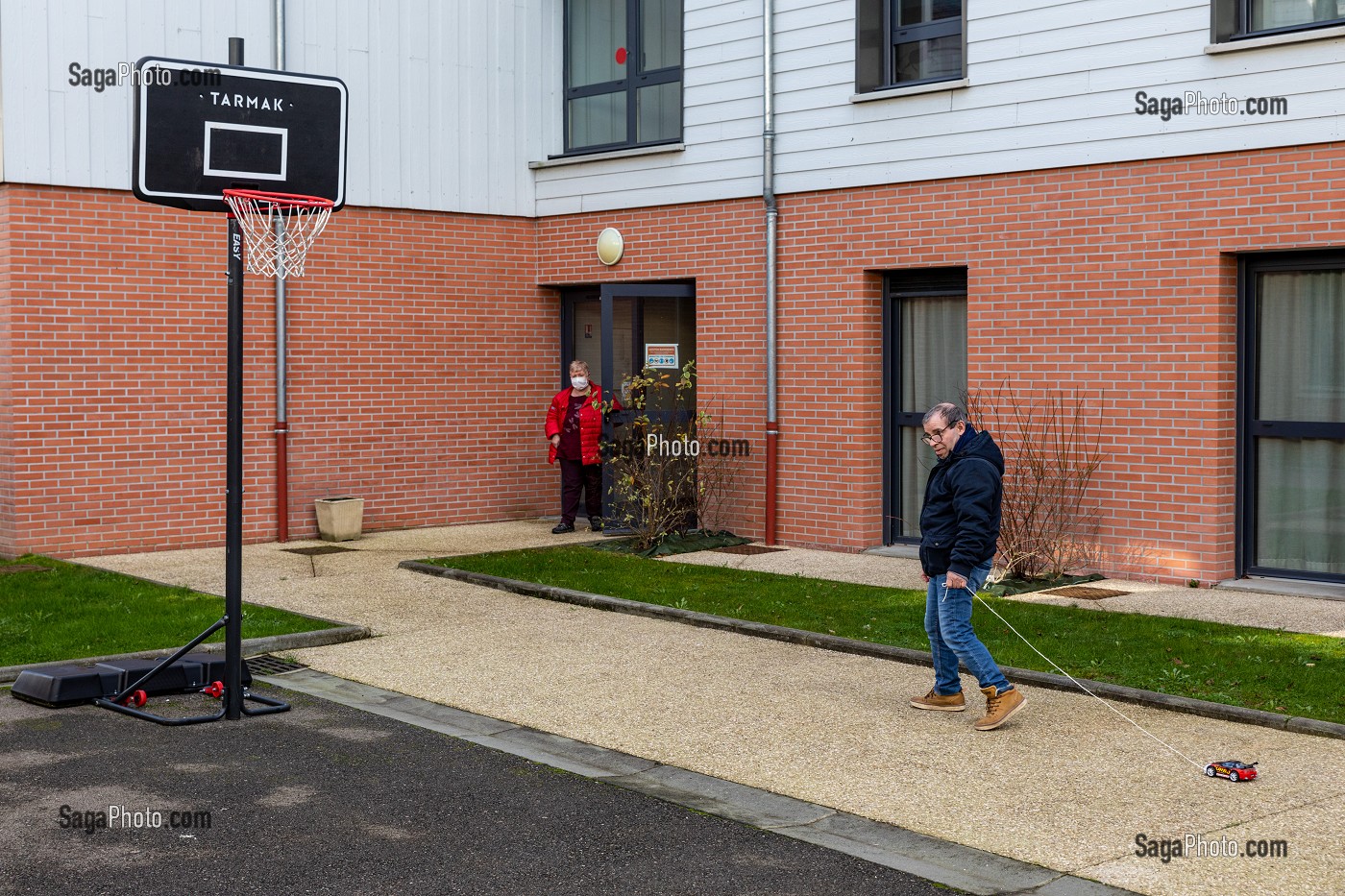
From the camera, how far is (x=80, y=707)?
26.8 ft

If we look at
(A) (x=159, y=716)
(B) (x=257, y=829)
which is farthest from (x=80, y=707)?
(B) (x=257, y=829)

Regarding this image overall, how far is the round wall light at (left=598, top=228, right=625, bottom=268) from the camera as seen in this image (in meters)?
15.7

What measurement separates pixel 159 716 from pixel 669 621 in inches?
148

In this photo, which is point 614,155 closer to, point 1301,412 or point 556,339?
point 556,339

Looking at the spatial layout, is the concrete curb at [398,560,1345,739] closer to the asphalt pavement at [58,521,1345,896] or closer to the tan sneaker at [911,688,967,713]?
the asphalt pavement at [58,521,1345,896]

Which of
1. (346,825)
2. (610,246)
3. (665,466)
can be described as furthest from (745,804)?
(610,246)

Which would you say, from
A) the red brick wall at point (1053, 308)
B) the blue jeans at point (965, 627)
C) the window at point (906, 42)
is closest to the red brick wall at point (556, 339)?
the red brick wall at point (1053, 308)

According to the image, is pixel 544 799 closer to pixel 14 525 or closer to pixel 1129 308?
pixel 1129 308

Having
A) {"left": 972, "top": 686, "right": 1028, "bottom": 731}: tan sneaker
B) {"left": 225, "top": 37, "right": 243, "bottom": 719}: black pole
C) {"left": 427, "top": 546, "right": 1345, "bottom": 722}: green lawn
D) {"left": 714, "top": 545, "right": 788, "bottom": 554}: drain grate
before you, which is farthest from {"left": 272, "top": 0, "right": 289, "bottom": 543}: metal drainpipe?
{"left": 972, "top": 686, "right": 1028, "bottom": 731}: tan sneaker

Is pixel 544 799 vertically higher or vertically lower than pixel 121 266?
lower

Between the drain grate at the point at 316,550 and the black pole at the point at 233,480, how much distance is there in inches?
235

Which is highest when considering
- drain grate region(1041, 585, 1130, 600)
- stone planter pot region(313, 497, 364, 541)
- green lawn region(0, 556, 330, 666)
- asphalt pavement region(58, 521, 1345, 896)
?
stone planter pot region(313, 497, 364, 541)

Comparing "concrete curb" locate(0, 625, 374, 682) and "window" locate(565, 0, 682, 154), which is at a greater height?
"window" locate(565, 0, 682, 154)

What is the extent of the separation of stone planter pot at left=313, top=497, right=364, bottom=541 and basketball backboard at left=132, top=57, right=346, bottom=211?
22.1ft
